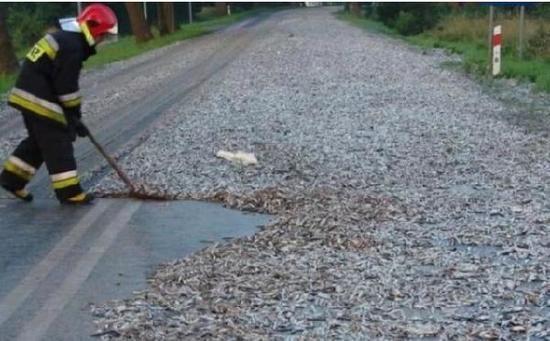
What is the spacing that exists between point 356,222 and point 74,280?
2465 mm

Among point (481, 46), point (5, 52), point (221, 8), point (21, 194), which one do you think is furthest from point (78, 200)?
point (221, 8)

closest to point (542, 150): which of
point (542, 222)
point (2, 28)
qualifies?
point (542, 222)

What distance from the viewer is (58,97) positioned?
858 centimetres

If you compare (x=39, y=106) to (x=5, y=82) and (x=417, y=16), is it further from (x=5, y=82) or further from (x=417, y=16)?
(x=417, y=16)

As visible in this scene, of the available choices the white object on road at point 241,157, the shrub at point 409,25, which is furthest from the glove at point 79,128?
the shrub at point 409,25

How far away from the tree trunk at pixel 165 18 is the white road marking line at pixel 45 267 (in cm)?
4251

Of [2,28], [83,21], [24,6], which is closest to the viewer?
[83,21]

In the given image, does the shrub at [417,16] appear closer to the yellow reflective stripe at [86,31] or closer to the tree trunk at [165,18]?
the tree trunk at [165,18]

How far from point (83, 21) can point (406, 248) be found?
11.8 feet

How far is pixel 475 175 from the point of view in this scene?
387 inches

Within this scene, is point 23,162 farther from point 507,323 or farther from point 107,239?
point 507,323

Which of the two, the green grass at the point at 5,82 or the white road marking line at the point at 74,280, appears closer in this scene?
the white road marking line at the point at 74,280

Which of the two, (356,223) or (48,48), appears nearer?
(356,223)

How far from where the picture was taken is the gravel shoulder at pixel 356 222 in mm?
5426
